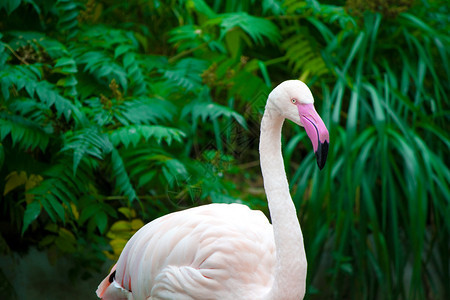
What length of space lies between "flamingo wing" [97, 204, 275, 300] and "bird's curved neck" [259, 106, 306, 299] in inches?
5.3

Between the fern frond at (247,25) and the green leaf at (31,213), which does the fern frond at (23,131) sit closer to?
the green leaf at (31,213)

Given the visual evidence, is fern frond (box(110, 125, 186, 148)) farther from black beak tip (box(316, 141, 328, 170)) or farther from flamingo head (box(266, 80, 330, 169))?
black beak tip (box(316, 141, 328, 170))

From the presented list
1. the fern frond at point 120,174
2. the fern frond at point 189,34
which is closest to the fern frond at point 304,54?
the fern frond at point 189,34

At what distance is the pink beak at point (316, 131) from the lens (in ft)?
5.28

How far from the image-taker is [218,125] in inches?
126

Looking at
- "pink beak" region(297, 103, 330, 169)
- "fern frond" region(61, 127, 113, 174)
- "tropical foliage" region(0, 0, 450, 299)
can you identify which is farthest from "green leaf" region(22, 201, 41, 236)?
"pink beak" region(297, 103, 330, 169)

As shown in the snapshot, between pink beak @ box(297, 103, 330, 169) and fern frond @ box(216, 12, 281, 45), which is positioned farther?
fern frond @ box(216, 12, 281, 45)

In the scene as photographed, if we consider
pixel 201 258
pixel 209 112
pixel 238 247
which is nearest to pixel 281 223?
pixel 238 247

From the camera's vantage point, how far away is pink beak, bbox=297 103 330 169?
1.61 metres

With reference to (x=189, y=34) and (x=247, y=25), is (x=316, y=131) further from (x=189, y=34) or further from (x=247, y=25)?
(x=189, y=34)

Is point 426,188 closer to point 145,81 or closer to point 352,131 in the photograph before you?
point 352,131

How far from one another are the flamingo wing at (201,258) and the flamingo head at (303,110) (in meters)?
0.45

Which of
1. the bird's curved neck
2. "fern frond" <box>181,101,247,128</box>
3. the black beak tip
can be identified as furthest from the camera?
"fern frond" <box>181,101,247,128</box>

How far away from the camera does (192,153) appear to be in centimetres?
334
